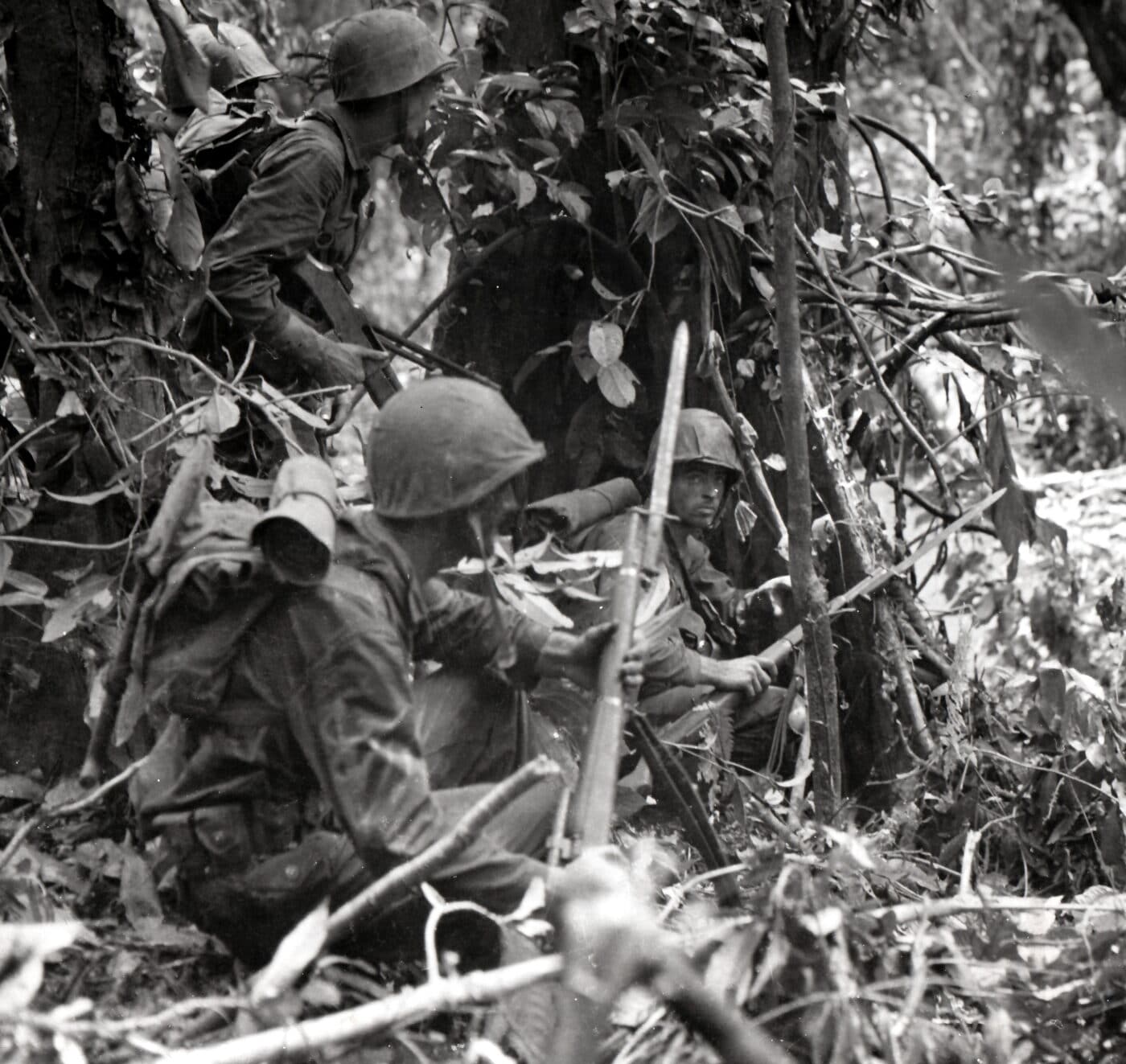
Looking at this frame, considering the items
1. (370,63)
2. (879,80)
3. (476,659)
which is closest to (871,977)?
(476,659)

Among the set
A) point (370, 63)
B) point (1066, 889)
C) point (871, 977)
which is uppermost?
point (370, 63)

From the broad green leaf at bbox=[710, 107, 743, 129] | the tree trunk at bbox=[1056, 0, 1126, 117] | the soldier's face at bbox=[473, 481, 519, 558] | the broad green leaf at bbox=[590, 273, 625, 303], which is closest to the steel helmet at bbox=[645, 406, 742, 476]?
the broad green leaf at bbox=[590, 273, 625, 303]

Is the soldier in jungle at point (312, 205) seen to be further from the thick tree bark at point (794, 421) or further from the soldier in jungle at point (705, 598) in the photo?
the thick tree bark at point (794, 421)

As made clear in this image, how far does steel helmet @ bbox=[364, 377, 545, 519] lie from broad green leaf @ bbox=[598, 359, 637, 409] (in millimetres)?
1707

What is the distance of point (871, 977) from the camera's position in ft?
10.6

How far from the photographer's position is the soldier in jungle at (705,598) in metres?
4.31

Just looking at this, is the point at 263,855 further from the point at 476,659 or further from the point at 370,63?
the point at 370,63

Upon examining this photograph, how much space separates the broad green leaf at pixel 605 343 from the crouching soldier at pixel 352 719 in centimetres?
173

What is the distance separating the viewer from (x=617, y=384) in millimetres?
5078

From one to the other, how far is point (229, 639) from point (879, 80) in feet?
32.2

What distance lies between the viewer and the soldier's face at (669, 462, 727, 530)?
4910mm

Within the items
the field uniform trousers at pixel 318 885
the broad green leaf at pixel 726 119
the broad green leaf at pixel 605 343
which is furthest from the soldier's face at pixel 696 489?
the field uniform trousers at pixel 318 885

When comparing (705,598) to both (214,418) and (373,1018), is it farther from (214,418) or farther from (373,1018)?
(373,1018)

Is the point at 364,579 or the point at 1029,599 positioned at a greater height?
the point at 364,579
